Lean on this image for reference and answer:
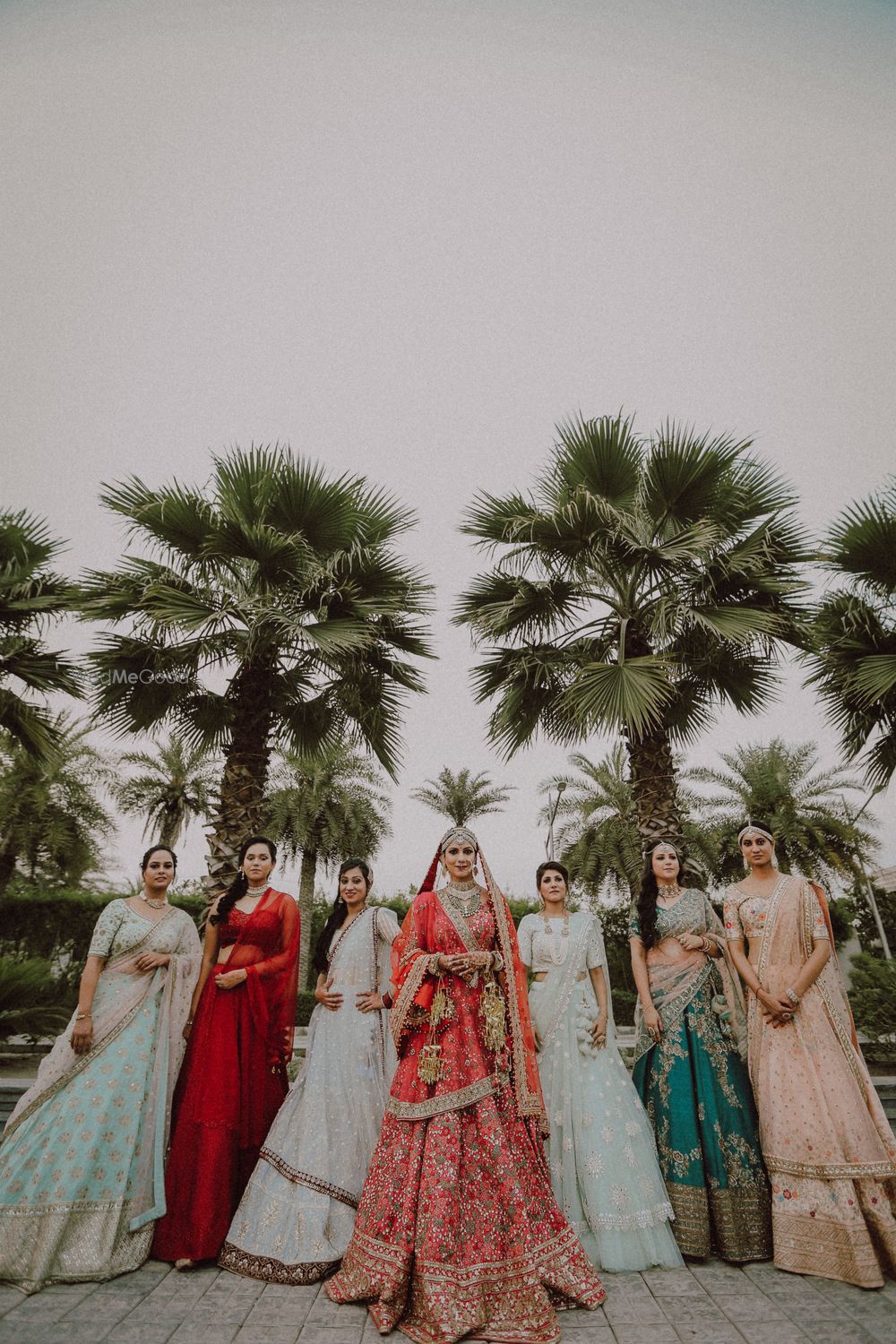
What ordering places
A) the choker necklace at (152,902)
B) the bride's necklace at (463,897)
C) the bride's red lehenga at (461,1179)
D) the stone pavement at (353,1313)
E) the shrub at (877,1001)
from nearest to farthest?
the stone pavement at (353,1313), the bride's red lehenga at (461,1179), the bride's necklace at (463,897), the choker necklace at (152,902), the shrub at (877,1001)

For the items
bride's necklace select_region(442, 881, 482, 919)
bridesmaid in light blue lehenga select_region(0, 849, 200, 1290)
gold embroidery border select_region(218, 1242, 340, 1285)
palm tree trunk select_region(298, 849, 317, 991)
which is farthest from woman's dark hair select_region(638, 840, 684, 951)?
palm tree trunk select_region(298, 849, 317, 991)

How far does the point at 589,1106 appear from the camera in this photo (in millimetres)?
3867

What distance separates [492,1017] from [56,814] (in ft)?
61.8

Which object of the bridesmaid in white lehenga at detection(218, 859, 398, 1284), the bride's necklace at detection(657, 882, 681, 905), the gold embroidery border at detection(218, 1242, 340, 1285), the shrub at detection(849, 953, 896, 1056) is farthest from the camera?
the shrub at detection(849, 953, 896, 1056)

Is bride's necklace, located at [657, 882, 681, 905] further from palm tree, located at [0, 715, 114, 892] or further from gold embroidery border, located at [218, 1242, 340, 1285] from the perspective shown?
palm tree, located at [0, 715, 114, 892]

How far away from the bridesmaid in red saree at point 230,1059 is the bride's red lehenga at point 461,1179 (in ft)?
2.67

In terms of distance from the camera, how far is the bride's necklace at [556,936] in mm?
4320

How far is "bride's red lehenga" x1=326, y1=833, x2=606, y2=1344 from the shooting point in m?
2.91

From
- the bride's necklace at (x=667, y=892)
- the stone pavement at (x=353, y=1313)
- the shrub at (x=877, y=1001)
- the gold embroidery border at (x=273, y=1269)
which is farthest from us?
the shrub at (x=877, y=1001)

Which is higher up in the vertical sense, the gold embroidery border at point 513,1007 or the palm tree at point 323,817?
the palm tree at point 323,817

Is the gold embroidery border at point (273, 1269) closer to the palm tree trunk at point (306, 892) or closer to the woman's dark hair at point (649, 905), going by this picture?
the woman's dark hair at point (649, 905)

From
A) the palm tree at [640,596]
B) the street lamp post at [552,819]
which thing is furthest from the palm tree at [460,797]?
the palm tree at [640,596]

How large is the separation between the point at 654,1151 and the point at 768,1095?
27.3 inches

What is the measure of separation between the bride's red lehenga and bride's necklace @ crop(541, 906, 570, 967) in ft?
1.66
